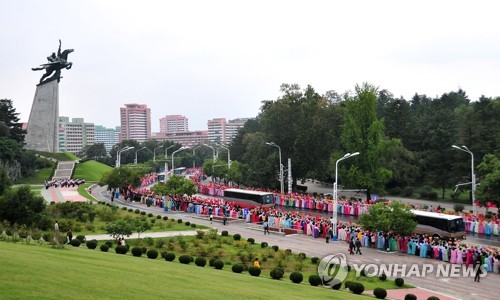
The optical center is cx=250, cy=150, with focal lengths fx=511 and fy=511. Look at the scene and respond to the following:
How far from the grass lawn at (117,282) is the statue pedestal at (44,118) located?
219ft

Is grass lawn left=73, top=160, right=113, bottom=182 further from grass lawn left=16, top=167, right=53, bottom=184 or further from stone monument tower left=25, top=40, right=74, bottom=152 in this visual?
stone monument tower left=25, top=40, right=74, bottom=152

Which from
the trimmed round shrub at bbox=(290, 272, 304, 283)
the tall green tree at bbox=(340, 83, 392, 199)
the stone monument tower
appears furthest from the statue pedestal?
the trimmed round shrub at bbox=(290, 272, 304, 283)

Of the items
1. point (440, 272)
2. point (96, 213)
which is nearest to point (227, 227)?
point (96, 213)

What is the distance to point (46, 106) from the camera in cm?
7938

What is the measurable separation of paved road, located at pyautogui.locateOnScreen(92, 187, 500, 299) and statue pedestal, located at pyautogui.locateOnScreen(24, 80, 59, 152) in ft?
161

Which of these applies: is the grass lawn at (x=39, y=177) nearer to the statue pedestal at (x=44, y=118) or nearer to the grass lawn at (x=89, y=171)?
the grass lawn at (x=89, y=171)

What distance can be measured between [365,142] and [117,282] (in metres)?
35.2

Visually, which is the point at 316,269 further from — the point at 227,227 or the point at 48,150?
the point at 48,150

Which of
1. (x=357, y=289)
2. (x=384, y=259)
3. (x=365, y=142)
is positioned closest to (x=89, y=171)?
(x=365, y=142)

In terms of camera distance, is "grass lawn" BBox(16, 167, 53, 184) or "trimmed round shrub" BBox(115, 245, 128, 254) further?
"grass lawn" BBox(16, 167, 53, 184)

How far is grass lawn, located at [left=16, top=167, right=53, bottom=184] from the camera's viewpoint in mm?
68856

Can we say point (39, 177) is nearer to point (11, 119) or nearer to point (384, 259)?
point (11, 119)

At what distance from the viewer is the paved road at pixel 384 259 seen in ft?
62.6

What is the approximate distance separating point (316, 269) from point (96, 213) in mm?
20213
